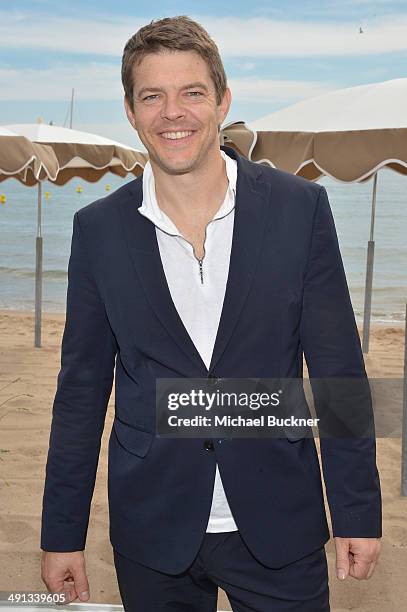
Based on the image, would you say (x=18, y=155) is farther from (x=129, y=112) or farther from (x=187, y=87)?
(x=187, y=87)

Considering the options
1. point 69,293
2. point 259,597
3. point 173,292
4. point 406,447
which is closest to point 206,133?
point 173,292

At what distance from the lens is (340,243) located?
27.1 metres

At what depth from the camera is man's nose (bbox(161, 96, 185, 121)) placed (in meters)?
1.54

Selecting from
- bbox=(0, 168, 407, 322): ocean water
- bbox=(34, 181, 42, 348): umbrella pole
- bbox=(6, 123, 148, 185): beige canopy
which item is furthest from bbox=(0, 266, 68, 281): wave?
bbox=(34, 181, 42, 348): umbrella pole

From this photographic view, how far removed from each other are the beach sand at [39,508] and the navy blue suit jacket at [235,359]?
1.86 m

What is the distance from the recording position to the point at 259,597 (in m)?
1.52

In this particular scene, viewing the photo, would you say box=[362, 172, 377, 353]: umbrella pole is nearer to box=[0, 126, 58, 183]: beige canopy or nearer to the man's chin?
box=[0, 126, 58, 183]: beige canopy

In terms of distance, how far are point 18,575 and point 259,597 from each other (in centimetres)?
221

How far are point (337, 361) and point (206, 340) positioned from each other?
0.25m

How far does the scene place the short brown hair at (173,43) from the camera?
1.51m

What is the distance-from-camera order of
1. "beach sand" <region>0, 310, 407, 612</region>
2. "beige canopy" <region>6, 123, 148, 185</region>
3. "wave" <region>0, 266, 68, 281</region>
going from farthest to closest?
1. "wave" <region>0, 266, 68, 281</region>
2. "beige canopy" <region>6, 123, 148, 185</region>
3. "beach sand" <region>0, 310, 407, 612</region>

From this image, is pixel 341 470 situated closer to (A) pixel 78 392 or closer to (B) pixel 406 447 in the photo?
(A) pixel 78 392

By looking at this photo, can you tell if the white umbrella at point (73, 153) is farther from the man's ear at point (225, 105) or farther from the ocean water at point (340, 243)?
the man's ear at point (225, 105)

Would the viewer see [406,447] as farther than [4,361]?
No
